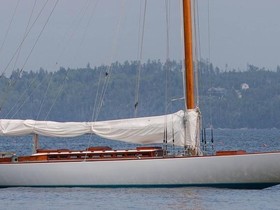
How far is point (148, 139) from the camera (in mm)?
52250

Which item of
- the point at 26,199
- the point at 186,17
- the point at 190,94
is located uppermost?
the point at 186,17

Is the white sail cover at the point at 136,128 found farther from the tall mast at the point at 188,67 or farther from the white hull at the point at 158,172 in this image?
the white hull at the point at 158,172

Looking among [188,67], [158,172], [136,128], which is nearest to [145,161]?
[158,172]

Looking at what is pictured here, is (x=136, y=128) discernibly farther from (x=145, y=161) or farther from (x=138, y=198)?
(x=138, y=198)

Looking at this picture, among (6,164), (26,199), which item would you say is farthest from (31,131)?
(26,199)

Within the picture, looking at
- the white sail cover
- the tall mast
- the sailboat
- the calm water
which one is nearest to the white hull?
the sailboat

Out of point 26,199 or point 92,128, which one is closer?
point 26,199

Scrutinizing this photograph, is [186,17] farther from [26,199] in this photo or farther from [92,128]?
[26,199]

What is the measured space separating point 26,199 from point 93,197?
103 inches

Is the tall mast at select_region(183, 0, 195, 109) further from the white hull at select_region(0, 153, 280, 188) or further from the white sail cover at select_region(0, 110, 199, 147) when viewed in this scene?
the white hull at select_region(0, 153, 280, 188)

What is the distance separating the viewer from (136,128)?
52188 mm

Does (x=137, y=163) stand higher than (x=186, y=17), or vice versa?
(x=186, y=17)

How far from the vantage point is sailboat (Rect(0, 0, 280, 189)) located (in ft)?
162

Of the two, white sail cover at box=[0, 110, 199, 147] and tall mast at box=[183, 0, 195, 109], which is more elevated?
tall mast at box=[183, 0, 195, 109]
